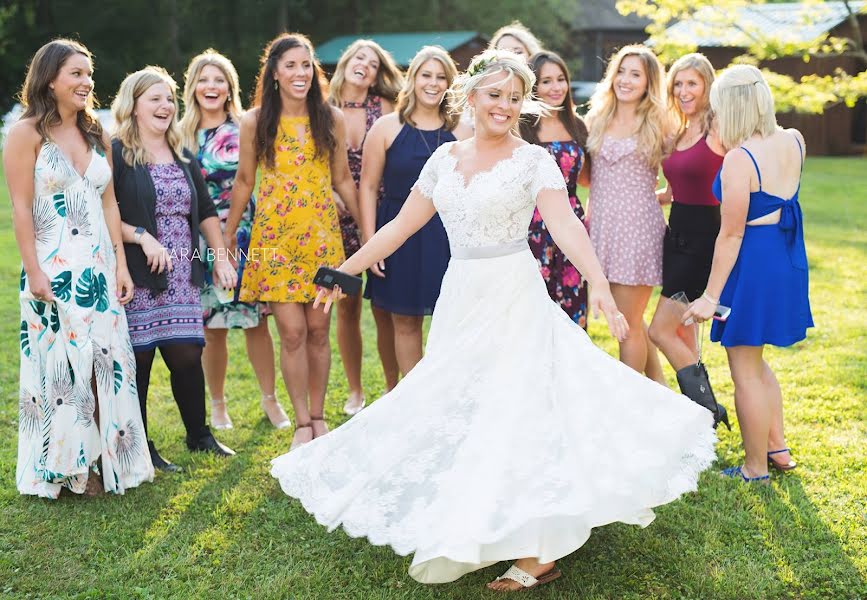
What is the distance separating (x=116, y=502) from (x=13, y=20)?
29.7 metres

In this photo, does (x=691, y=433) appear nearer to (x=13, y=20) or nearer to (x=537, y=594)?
(x=537, y=594)

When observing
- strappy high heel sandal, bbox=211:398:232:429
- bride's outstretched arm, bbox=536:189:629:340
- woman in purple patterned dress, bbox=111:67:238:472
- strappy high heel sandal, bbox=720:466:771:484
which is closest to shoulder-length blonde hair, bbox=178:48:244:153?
woman in purple patterned dress, bbox=111:67:238:472

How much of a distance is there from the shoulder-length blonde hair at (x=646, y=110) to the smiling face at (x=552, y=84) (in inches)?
10.0

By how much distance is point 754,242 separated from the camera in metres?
4.41

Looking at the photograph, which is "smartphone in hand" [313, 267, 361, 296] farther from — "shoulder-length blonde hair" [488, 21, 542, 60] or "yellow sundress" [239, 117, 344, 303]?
"shoulder-length blonde hair" [488, 21, 542, 60]

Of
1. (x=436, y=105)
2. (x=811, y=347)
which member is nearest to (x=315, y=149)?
(x=436, y=105)

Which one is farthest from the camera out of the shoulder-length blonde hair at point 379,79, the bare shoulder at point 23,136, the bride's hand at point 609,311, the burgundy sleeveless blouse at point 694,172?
the shoulder-length blonde hair at point 379,79

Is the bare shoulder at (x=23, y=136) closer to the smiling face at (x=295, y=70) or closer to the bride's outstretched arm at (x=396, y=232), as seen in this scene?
the smiling face at (x=295, y=70)

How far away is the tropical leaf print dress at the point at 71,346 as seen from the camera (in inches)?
172

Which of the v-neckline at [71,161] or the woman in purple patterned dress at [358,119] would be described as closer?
the v-neckline at [71,161]

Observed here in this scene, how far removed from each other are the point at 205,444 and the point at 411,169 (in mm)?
1986

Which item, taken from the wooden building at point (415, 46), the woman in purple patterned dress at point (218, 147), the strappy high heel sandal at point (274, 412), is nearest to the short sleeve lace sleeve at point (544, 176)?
the woman in purple patterned dress at point (218, 147)

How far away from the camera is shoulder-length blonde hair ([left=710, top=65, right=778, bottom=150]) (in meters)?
4.29

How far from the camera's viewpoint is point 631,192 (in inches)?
208
